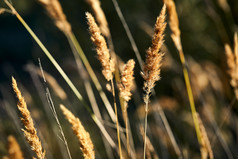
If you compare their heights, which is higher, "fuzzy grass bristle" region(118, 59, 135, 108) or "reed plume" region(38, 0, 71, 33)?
"reed plume" region(38, 0, 71, 33)

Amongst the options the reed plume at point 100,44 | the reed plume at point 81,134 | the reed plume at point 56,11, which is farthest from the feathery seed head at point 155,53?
the reed plume at point 56,11

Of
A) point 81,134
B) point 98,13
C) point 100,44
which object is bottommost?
point 81,134

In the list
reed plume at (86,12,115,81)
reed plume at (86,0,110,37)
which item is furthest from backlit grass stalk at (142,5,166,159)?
reed plume at (86,0,110,37)

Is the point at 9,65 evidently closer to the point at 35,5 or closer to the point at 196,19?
the point at 35,5

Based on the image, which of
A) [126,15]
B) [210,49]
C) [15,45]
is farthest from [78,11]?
[15,45]

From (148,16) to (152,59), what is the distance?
351cm

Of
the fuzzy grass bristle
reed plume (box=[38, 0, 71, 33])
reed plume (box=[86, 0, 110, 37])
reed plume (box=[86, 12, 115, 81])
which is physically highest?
reed plume (box=[38, 0, 71, 33])

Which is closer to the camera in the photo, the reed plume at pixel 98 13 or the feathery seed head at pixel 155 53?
the feathery seed head at pixel 155 53

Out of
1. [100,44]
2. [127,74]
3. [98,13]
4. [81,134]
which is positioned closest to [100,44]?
[100,44]

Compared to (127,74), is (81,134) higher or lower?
lower

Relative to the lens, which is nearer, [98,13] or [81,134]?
[81,134]

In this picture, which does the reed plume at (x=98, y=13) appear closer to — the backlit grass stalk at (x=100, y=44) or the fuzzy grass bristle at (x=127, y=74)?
the backlit grass stalk at (x=100, y=44)

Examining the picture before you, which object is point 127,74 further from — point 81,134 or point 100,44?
point 81,134

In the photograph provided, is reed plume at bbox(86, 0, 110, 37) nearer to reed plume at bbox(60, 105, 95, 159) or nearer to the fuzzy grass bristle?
the fuzzy grass bristle
